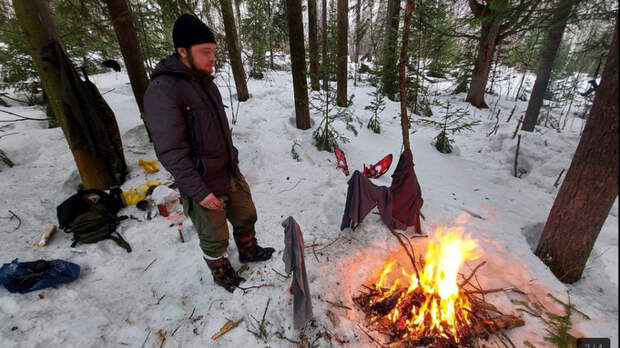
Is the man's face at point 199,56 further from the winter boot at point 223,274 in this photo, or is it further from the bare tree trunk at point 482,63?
the bare tree trunk at point 482,63

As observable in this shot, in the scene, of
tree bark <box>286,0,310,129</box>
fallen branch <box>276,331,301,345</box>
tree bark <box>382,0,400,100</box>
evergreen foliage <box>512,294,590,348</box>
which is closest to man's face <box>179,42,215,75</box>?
fallen branch <box>276,331,301,345</box>

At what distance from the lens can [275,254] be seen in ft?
11.0

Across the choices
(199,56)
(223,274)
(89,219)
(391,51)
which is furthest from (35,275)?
(391,51)

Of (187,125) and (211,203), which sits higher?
(187,125)

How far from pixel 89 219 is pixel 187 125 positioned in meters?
2.65

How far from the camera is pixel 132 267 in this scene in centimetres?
327

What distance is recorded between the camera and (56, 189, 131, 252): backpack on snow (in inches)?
138

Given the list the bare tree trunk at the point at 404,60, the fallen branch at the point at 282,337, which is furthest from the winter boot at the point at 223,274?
the bare tree trunk at the point at 404,60

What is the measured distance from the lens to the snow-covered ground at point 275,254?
2.46 m

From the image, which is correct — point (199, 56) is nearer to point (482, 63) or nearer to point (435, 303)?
point (435, 303)

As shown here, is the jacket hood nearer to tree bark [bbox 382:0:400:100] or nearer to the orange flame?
the orange flame

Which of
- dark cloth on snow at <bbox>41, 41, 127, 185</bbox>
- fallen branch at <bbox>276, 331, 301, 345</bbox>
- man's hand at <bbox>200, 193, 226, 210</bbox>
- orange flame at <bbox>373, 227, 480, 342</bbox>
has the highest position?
dark cloth on snow at <bbox>41, 41, 127, 185</bbox>

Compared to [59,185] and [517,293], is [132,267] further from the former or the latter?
[517,293]

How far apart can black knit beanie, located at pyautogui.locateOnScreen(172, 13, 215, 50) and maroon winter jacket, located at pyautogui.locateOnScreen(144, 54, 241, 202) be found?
16 cm
